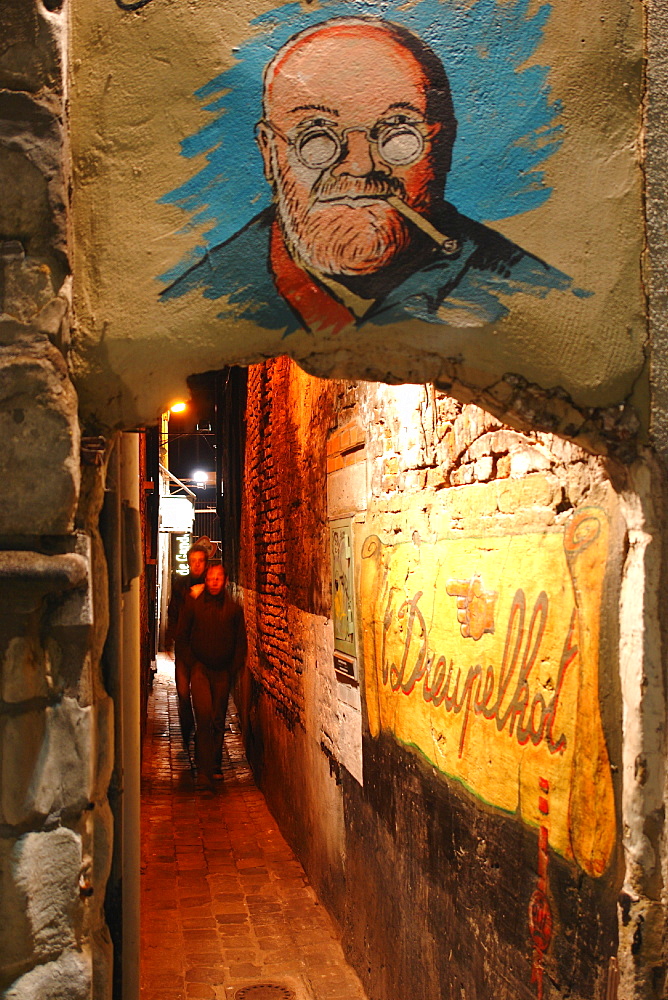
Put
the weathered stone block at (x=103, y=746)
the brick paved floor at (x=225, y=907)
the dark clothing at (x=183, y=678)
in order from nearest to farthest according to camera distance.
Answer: the weathered stone block at (x=103, y=746)
the brick paved floor at (x=225, y=907)
the dark clothing at (x=183, y=678)

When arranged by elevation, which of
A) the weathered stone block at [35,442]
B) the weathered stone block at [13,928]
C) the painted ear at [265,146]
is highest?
the painted ear at [265,146]

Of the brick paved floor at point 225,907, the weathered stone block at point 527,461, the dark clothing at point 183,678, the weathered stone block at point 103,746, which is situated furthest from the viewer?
the dark clothing at point 183,678

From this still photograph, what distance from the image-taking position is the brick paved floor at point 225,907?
15.3ft

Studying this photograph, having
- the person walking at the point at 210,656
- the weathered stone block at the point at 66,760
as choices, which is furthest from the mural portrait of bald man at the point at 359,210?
the person walking at the point at 210,656

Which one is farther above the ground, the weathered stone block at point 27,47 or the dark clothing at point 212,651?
the weathered stone block at point 27,47

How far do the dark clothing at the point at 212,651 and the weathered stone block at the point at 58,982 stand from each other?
634 centimetres

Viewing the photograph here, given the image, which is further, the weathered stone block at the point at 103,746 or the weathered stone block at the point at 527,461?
the weathered stone block at the point at 527,461

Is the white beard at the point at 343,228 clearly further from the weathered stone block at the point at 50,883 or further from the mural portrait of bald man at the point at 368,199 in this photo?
the weathered stone block at the point at 50,883

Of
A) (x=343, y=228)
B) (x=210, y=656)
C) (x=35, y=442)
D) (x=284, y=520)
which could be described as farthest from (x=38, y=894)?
(x=210, y=656)

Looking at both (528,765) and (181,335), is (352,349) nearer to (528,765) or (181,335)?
(181,335)

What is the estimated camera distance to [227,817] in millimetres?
7477

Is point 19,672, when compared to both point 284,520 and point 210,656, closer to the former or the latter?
point 284,520

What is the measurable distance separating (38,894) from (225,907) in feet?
12.6

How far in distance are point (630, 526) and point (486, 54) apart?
1.33 m
